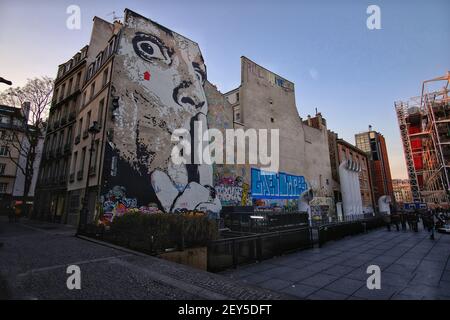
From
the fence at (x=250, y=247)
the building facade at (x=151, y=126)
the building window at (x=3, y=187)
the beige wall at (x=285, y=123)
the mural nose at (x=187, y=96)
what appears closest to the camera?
the fence at (x=250, y=247)

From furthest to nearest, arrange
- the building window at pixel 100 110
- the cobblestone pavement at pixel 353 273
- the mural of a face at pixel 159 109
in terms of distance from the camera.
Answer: the building window at pixel 100 110
the mural of a face at pixel 159 109
the cobblestone pavement at pixel 353 273

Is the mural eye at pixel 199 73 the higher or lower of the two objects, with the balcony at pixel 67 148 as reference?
higher

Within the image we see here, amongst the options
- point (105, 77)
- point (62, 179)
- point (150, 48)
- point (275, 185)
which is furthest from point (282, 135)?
point (62, 179)

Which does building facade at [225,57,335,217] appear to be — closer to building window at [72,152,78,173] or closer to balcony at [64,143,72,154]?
building window at [72,152,78,173]

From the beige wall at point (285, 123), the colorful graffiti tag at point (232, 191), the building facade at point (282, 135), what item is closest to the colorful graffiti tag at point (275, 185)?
the building facade at point (282, 135)

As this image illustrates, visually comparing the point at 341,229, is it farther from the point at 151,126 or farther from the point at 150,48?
the point at 150,48

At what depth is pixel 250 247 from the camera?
898cm

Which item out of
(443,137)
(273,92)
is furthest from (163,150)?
(443,137)

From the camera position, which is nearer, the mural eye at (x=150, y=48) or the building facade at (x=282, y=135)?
the mural eye at (x=150, y=48)

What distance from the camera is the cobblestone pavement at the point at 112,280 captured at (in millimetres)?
4398

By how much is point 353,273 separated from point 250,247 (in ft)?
11.7

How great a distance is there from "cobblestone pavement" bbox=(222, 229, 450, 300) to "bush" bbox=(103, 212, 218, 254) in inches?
65.0

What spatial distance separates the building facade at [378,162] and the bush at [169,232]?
54.5 meters

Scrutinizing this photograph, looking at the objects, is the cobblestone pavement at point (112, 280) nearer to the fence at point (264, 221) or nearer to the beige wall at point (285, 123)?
the fence at point (264, 221)
